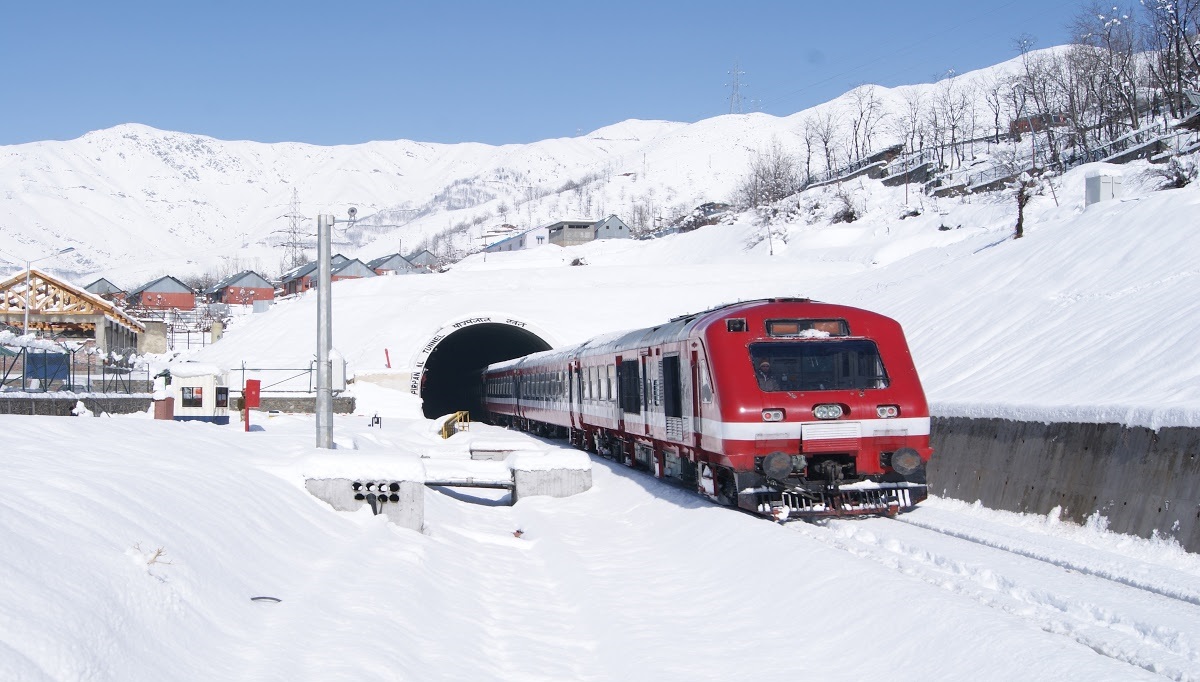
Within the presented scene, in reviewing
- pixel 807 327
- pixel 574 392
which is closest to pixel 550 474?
pixel 807 327

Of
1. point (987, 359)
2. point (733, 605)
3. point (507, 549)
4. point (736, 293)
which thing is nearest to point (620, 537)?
point (507, 549)

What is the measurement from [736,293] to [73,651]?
45.0 metres

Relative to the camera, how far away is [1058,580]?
8742 mm

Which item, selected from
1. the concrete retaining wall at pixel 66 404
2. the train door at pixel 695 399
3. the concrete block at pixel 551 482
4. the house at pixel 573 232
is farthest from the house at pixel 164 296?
the train door at pixel 695 399

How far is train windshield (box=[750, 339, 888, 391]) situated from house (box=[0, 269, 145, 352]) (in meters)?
48.7

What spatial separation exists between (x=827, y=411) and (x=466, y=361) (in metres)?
52.0

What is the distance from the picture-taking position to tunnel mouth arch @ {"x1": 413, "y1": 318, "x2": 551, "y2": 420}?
1926 inches

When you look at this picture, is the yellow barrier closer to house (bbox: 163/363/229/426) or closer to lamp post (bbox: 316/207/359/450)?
house (bbox: 163/363/229/426)

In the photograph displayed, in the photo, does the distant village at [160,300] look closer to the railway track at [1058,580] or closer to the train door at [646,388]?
the train door at [646,388]

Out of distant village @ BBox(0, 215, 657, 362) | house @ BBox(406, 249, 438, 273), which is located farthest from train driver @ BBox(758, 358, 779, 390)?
house @ BBox(406, 249, 438, 273)

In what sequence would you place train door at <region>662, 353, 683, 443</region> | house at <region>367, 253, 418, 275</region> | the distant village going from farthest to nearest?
1. house at <region>367, 253, 418, 275</region>
2. the distant village
3. train door at <region>662, 353, 683, 443</region>

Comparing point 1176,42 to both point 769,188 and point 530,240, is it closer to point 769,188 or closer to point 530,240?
point 769,188

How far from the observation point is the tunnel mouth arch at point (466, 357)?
161ft

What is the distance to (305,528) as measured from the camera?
10.4 meters
